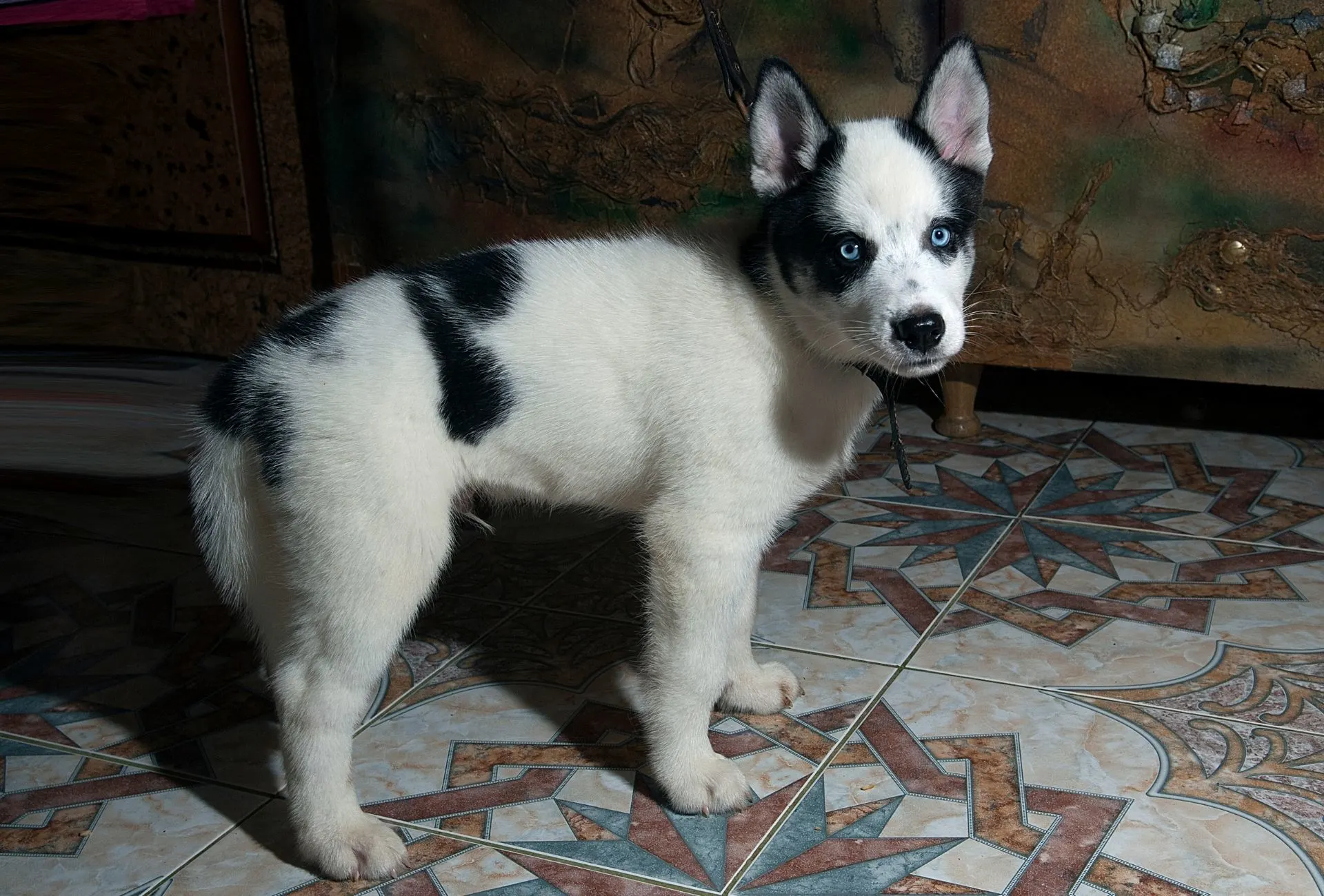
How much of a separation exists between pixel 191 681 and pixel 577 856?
90 cm

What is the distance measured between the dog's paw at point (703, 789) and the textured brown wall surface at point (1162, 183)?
4.63 ft

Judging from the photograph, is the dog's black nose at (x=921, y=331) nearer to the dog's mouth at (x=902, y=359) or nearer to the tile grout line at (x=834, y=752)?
the dog's mouth at (x=902, y=359)

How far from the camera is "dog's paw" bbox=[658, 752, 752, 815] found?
1.74 metres

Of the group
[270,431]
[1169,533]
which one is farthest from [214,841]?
[1169,533]

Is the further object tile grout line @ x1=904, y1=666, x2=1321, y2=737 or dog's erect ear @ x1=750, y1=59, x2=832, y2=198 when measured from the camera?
tile grout line @ x1=904, y1=666, x2=1321, y2=737

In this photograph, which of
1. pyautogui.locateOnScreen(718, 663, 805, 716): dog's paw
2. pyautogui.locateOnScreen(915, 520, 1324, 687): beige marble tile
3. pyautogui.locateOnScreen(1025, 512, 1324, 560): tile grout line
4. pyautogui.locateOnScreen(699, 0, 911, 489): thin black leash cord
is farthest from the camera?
pyautogui.locateOnScreen(1025, 512, 1324, 560): tile grout line

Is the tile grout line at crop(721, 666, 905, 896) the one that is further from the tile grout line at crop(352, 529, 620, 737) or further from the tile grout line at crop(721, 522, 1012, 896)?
the tile grout line at crop(352, 529, 620, 737)

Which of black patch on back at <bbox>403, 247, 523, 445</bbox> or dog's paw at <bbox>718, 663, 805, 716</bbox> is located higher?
black patch on back at <bbox>403, 247, 523, 445</bbox>

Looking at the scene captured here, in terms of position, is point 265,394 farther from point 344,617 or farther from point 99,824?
point 99,824

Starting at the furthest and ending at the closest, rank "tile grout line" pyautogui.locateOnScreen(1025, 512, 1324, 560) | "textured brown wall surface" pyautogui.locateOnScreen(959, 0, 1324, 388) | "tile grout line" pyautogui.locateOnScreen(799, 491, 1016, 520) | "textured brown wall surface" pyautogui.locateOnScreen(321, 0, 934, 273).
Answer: "tile grout line" pyautogui.locateOnScreen(799, 491, 1016, 520) < "textured brown wall surface" pyautogui.locateOnScreen(321, 0, 934, 273) < "tile grout line" pyautogui.locateOnScreen(1025, 512, 1324, 560) < "textured brown wall surface" pyautogui.locateOnScreen(959, 0, 1324, 388)

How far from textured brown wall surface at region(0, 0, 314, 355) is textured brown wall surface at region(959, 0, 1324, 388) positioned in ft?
5.52

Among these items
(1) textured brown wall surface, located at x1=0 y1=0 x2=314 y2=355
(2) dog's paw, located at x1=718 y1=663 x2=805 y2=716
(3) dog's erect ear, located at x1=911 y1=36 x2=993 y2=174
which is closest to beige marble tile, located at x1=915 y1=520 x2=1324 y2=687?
(2) dog's paw, located at x1=718 y1=663 x2=805 y2=716

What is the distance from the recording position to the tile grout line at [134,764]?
1.86 metres

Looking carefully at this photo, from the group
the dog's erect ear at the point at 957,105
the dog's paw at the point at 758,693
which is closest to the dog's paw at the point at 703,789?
the dog's paw at the point at 758,693
